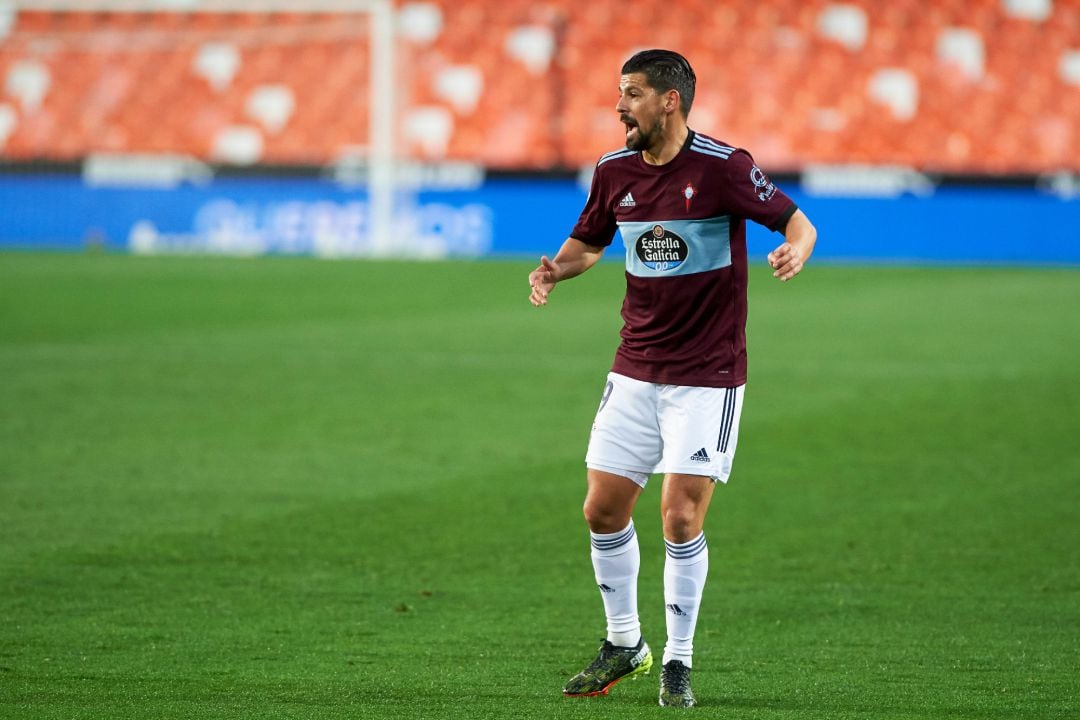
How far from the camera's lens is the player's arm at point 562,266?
16.4 feet

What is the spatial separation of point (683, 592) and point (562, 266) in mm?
1072

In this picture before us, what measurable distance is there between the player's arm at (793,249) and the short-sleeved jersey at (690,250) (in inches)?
1.7

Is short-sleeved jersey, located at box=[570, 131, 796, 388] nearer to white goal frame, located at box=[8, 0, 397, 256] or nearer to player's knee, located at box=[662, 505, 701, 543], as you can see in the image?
player's knee, located at box=[662, 505, 701, 543]

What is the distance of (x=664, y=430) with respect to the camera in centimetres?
472

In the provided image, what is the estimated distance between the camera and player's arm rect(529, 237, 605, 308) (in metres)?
4.98

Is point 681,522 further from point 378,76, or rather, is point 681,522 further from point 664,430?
point 378,76

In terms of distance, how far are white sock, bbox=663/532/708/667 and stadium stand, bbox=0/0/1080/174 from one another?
26.0m

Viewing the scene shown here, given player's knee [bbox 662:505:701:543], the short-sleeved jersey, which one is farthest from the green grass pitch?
the short-sleeved jersey

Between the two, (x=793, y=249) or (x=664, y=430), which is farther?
(x=664, y=430)

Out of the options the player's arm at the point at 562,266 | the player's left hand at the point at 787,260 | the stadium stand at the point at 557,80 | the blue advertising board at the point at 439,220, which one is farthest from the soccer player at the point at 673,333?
the stadium stand at the point at 557,80

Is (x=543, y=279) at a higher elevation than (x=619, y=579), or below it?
higher

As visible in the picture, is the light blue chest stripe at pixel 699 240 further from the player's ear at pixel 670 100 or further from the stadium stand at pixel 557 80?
the stadium stand at pixel 557 80

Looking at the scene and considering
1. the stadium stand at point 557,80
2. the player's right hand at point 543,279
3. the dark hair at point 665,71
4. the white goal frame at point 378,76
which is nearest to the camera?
the dark hair at point 665,71

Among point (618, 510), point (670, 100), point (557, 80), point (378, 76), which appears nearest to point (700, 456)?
point (618, 510)
